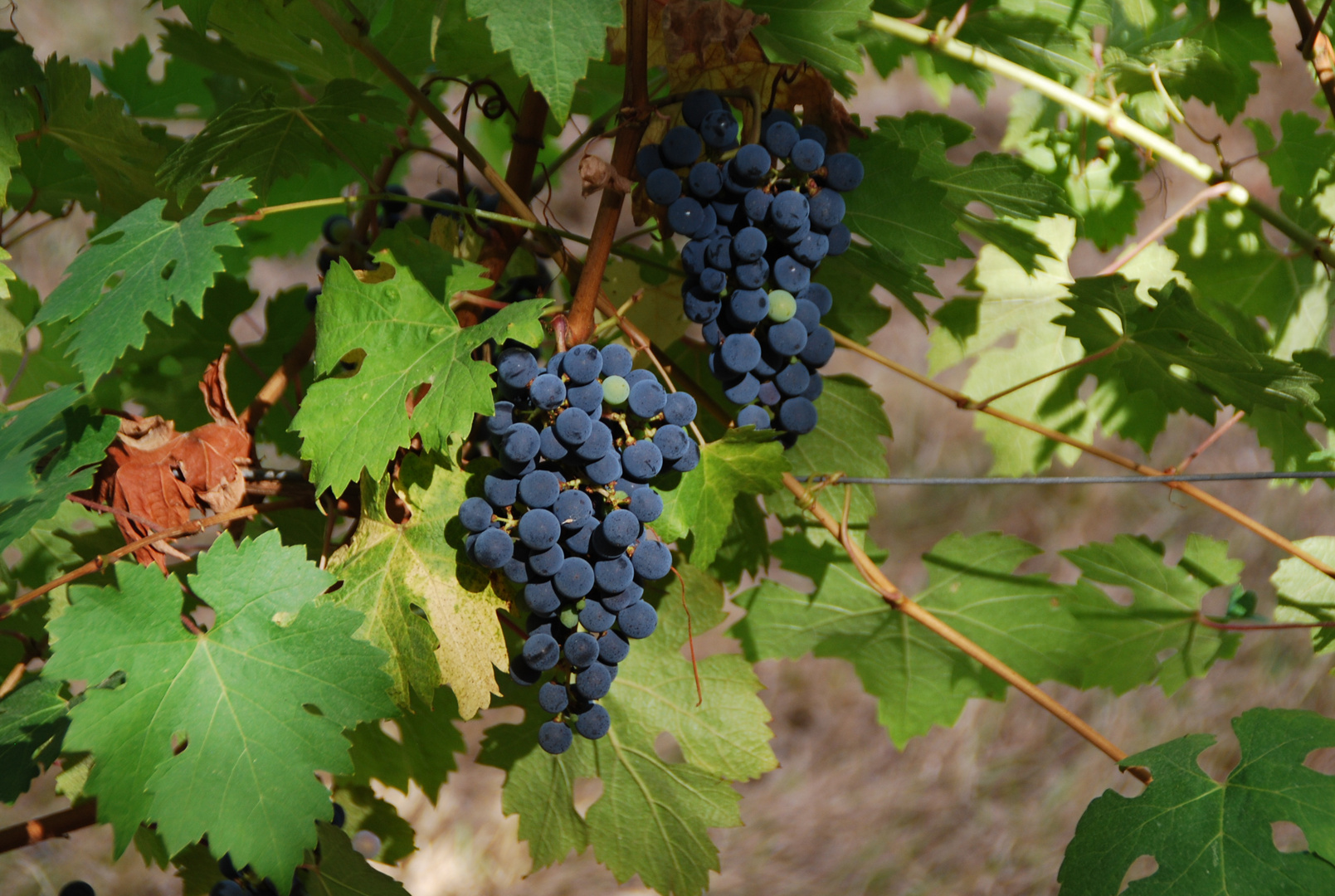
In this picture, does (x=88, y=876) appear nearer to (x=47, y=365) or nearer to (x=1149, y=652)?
(x=47, y=365)

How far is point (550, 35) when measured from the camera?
686 millimetres

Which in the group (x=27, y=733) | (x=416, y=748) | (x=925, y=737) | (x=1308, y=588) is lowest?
(x=925, y=737)

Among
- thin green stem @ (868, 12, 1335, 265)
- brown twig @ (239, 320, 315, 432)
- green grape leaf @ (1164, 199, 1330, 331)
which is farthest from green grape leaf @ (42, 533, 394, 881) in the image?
green grape leaf @ (1164, 199, 1330, 331)

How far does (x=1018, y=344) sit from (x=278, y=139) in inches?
41.1

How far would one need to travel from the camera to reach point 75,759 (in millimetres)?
1003

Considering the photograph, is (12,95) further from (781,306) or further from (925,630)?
(925,630)

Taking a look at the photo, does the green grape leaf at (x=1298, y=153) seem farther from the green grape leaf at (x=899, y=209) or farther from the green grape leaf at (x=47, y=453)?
the green grape leaf at (x=47, y=453)

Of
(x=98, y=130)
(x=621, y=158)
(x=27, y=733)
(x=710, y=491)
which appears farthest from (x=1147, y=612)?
(x=98, y=130)

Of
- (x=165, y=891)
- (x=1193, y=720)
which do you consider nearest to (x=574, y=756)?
(x=165, y=891)

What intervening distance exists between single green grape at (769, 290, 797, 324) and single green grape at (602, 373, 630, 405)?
16 centimetres

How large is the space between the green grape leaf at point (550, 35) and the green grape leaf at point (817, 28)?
0.26m

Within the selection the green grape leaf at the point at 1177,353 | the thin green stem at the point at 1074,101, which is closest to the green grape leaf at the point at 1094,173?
the thin green stem at the point at 1074,101

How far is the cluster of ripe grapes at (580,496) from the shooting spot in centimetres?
73

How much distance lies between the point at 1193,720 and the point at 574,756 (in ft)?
8.14
